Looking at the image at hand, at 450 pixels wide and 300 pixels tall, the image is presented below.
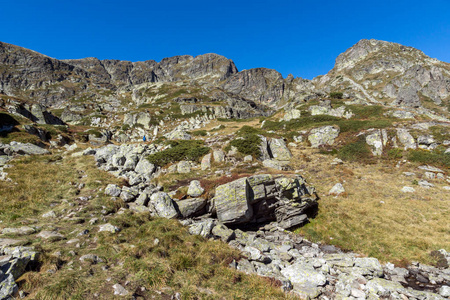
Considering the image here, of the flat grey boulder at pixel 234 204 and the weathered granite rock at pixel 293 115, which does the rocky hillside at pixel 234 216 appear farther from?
the weathered granite rock at pixel 293 115

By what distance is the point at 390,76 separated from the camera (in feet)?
418

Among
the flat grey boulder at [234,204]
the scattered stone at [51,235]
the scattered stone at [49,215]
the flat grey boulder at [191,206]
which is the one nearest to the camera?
the scattered stone at [51,235]

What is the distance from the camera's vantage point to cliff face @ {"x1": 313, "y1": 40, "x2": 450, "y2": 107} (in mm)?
106062

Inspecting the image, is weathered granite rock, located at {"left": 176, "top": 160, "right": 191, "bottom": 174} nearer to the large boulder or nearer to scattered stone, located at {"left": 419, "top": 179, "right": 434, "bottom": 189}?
the large boulder

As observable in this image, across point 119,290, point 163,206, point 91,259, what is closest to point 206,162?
point 163,206

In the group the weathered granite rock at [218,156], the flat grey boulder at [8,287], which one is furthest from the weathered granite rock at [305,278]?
the weathered granite rock at [218,156]

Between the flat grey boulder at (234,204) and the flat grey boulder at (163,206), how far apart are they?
10.5ft

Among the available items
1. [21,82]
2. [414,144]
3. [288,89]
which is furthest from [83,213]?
[21,82]

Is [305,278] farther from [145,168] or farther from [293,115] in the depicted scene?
[293,115]

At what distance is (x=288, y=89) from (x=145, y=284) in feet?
604

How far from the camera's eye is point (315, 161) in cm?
2541

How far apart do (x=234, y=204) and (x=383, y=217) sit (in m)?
12.1

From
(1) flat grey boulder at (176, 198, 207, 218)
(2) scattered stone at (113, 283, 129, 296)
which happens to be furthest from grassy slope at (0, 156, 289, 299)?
(1) flat grey boulder at (176, 198, 207, 218)

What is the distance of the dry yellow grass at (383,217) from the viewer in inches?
473
